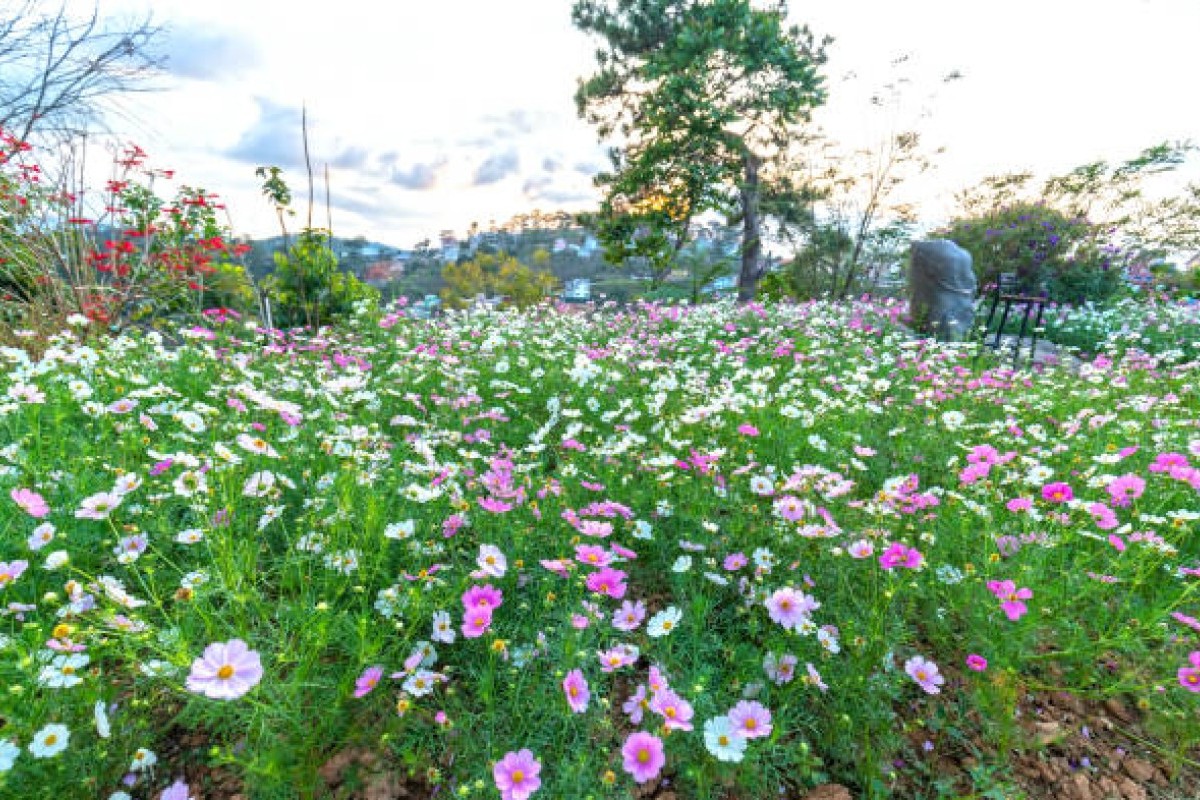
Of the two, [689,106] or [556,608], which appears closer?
[556,608]

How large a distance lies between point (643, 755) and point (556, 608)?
1.93 ft

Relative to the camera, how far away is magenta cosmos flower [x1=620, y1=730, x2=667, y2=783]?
1.11m

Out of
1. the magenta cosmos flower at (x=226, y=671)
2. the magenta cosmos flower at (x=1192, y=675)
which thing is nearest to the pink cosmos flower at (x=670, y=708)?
the magenta cosmos flower at (x=226, y=671)

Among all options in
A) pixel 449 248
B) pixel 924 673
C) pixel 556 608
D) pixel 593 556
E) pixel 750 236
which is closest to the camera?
pixel 924 673

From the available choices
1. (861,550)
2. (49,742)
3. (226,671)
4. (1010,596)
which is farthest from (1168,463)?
(49,742)

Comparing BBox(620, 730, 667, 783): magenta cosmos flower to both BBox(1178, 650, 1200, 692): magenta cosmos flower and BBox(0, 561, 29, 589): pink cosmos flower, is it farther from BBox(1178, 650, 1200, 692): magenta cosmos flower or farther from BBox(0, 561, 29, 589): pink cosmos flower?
BBox(0, 561, 29, 589): pink cosmos flower

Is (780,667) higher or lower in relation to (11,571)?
lower

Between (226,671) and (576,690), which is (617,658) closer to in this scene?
(576,690)

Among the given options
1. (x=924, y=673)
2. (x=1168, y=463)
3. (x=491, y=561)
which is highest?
(x=1168, y=463)

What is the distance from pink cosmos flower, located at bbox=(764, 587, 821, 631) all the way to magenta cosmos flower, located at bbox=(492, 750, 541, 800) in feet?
2.40

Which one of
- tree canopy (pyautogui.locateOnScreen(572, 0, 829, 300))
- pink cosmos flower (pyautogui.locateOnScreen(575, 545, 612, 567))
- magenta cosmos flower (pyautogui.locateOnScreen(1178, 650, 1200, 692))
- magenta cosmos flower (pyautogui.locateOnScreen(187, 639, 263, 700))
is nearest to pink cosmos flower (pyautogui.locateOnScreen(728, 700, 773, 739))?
pink cosmos flower (pyautogui.locateOnScreen(575, 545, 612, 567))

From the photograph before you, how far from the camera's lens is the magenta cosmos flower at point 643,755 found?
1.11 meters

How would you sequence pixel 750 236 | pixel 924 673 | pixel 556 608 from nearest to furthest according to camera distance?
pixel 924 673 < pixel 556 608 < pixel 750 236

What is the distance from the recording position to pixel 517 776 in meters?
1.11
